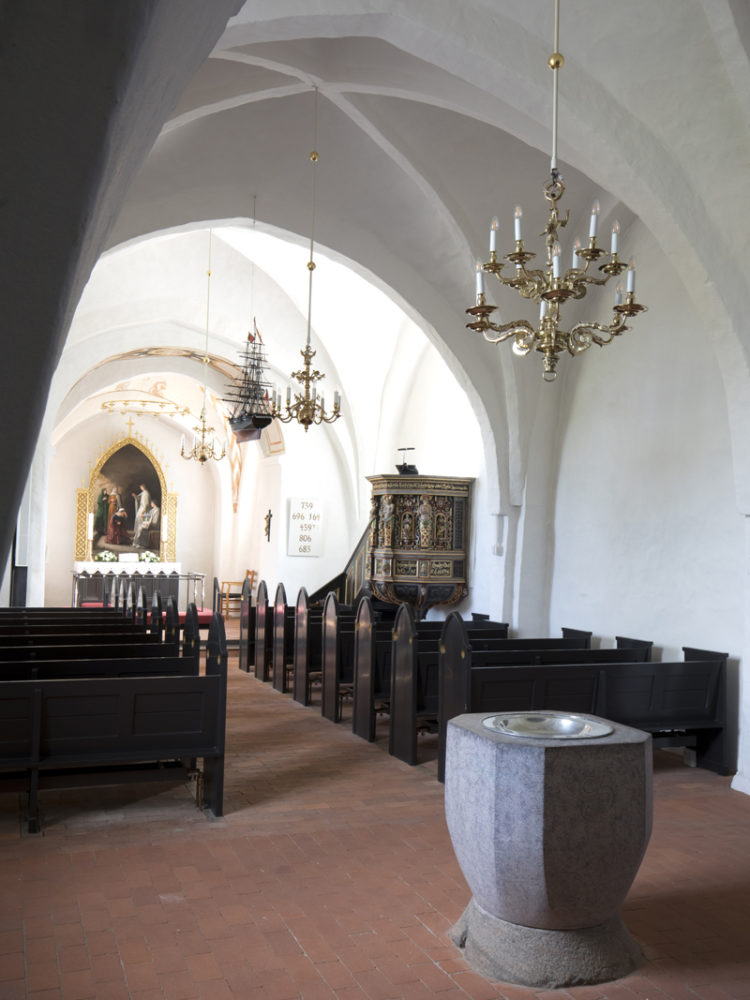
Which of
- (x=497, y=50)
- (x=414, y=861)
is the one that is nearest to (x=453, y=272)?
(x=497, y=50)

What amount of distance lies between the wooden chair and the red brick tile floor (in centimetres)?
1369

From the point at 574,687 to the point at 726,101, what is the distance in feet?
14.7

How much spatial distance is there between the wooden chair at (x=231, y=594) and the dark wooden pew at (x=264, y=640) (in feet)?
24.2

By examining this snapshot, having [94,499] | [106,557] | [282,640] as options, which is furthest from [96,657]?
[94,499]

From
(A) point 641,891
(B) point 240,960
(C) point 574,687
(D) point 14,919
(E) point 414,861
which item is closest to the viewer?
(B) point 240,960

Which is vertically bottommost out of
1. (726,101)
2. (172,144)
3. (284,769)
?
(284,769)

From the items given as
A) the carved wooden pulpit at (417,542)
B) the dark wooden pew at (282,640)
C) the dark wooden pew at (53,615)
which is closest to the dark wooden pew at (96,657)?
the dark wooden pew at (53,615)

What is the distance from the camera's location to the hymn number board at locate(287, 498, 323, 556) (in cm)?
1727

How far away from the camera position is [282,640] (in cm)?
1081

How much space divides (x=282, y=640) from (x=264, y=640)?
102cm

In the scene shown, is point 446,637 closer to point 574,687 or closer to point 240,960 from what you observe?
point 574,687

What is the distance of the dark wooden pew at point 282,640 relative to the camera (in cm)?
1074

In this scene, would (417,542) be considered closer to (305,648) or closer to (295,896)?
(305,648)

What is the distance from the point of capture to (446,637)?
6902 millimetres
